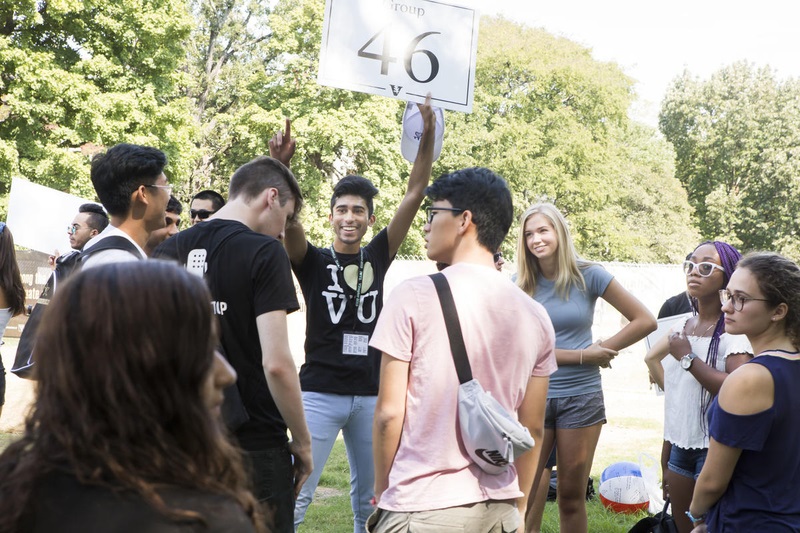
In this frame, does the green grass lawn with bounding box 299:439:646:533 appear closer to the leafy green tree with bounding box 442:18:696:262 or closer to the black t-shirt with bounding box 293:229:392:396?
the black t-shirt with bounding box 293:229:392:396

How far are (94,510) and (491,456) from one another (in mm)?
1636

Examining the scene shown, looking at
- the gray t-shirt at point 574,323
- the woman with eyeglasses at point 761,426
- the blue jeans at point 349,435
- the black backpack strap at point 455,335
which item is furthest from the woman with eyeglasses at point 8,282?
the woman with eyeglasses at point 761,426

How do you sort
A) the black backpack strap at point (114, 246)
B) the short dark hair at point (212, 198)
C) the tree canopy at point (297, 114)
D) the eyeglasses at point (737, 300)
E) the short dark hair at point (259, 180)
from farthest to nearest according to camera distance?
the tree canopy at point (297, 114) → the short dark hair at point (212, 198) → the short dark hair at point (259, 180) → the black backpack strap at point (114, 246) → the eyeglasses at point (737, 300)

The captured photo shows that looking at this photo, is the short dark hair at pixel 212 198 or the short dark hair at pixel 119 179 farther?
the short dark hair at pixel 212 198

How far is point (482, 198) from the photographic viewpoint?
2961 millimetres

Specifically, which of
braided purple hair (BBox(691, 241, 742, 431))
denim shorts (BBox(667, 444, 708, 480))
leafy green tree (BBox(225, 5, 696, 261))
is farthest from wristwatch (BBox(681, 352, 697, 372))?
leafy green tree (BBox(225, 5, 696, 261))

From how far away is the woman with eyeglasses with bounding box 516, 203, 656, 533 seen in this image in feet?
16.4

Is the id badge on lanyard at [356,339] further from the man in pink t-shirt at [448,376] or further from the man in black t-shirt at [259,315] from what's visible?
the man in pink t-shirt at [448,376]

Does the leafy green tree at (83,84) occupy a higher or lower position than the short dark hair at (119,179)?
higher

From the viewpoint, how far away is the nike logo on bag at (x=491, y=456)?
2701 mm

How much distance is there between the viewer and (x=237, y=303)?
3.18 metres

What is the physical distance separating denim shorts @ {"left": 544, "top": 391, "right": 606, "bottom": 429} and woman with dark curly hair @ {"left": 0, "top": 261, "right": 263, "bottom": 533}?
150 inches

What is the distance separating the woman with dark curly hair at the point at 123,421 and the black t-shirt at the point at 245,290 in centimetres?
173

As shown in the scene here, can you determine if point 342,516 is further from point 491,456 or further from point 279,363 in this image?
point 491,456
